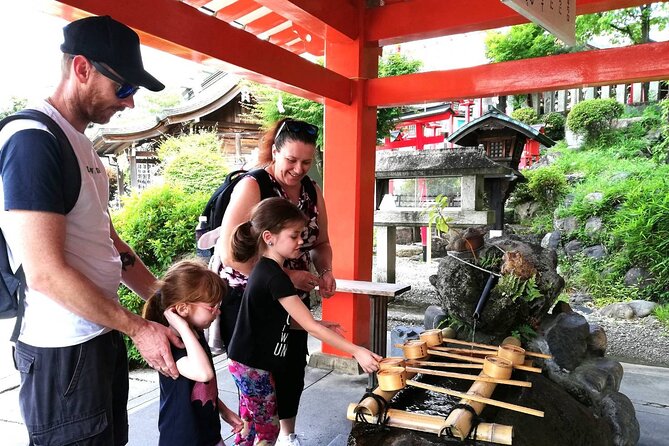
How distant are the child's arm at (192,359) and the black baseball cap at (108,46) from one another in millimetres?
838

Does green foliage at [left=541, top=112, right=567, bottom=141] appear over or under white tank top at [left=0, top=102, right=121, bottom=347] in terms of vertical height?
over

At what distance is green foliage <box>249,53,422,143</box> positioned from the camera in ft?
27.7

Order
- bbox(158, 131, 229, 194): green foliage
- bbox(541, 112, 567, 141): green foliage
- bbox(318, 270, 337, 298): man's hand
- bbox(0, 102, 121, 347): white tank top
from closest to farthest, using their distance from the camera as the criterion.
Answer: bbox(0, 102, 121, 347): white tank top < bbox(318, 270, 337, 298): man's hand < bbox(158, 131, 229, 194): green foliage < bbox(541, 112, 567, 141): green foliage

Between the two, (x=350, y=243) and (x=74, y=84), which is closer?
(x=74, y=84)

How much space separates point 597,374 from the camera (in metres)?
3.12

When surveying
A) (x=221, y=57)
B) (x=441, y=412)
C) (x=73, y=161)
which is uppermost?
(x=221, y=57)

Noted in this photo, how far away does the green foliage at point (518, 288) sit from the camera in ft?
10.2

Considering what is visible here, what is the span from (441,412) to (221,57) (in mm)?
2493

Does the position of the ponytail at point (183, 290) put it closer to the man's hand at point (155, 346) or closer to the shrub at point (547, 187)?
the man's hand at point (155, 346)

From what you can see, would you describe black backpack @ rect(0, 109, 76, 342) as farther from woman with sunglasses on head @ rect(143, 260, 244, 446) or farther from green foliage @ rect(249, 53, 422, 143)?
green foliage @ rect(249, 53, 422, 143)

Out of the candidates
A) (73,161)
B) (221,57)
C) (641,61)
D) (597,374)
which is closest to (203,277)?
(73,161)

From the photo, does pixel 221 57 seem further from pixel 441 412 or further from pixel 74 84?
pixel 441 412

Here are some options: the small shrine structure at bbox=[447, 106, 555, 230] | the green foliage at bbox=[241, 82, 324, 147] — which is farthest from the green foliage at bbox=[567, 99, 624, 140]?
the green foliage at bbox=[241, 82, 324, 147]

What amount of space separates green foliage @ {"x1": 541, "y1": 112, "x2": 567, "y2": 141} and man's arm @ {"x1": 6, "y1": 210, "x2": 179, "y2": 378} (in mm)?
18873
